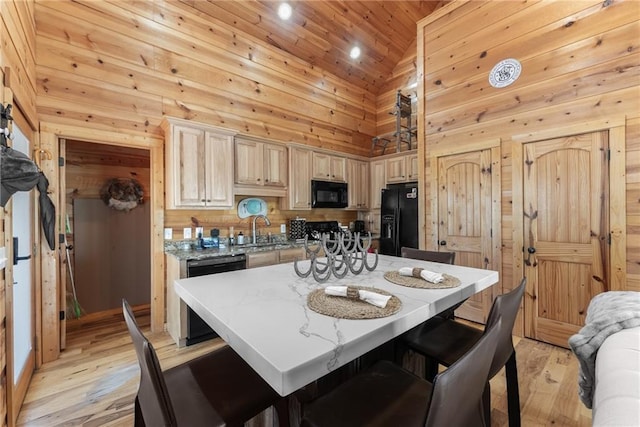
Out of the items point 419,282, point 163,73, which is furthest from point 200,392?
point 163,73

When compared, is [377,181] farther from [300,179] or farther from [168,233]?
[168,233]

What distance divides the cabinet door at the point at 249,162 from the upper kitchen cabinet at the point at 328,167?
0.87m

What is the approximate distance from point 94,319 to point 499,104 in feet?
17.6

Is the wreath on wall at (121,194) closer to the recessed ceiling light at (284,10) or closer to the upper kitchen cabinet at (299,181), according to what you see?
the upper kitchen cabinet at (299,181)

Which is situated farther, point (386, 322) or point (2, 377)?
point (2, 377)

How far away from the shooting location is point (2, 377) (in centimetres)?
146

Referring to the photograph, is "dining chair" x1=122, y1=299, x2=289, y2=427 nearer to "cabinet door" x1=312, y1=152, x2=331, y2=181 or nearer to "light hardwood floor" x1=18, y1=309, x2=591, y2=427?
"light hardwood floor" x1=18, y1=309, x2=591, y2=427

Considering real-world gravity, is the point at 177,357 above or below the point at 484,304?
below

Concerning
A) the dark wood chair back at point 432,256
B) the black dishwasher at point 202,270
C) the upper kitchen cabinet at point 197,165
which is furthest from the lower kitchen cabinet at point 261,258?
the dark wood chair back at point 432,256

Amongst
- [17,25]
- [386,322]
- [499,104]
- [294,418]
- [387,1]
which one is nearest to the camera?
[386,322]

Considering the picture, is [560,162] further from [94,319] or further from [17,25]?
[94,319]

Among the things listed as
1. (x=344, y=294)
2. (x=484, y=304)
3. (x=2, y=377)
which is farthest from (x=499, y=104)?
(x=2, y=377)

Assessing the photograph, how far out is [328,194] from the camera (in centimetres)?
422

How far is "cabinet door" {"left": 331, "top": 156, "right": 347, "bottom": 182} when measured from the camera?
4.36 metres
